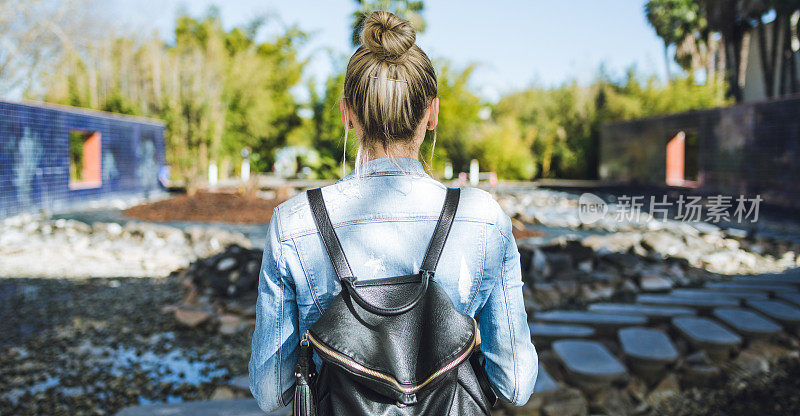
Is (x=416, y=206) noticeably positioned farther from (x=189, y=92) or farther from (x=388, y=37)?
(x=189, y=92)

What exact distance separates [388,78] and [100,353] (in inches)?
150

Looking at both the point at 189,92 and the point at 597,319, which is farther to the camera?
the point at 189,92

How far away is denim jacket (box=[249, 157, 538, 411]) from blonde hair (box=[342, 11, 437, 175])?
4.0 inches

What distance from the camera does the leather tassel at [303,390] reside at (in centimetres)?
107

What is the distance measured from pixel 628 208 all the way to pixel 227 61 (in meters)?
18.3

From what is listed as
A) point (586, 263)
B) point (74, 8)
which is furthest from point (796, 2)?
point (74, 8)

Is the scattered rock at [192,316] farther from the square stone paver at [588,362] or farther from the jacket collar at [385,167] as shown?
the jacket collar at [385,167]

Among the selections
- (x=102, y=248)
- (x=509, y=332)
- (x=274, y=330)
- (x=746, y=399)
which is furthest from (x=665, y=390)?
(x=102, y=248)

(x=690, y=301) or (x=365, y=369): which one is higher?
(x=365, y=369)

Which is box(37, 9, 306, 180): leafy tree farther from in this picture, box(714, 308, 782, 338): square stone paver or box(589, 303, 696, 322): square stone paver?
box(714, 308, 782, 338): square stone paver

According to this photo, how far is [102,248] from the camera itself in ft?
25.1

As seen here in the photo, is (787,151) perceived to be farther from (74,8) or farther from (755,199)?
(74,8)
